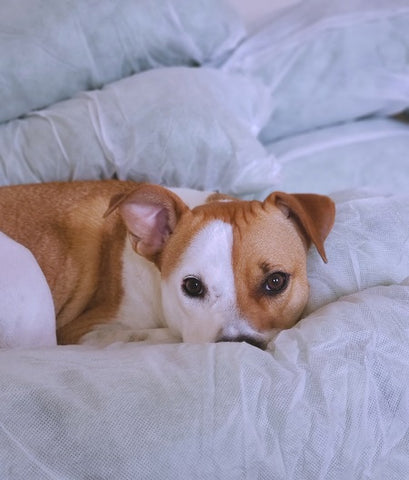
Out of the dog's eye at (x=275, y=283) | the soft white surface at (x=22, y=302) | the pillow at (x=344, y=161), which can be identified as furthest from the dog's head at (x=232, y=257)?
the pillow at (x=344, y=161)

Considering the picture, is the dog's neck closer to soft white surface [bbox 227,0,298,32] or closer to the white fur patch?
the white fur patch

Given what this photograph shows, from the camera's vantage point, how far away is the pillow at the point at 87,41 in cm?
231

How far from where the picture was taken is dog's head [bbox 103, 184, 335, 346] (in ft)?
5.26

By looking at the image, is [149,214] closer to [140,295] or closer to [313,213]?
[140,295]

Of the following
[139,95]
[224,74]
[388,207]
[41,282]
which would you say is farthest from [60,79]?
[388,207]

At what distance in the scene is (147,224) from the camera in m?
1.84

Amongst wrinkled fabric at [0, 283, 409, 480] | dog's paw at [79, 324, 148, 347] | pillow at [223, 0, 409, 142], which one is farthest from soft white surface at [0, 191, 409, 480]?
pillow at [223, 0, 409, 142]

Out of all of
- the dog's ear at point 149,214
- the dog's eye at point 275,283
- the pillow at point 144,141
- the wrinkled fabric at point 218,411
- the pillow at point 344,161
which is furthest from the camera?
the pillow at point 344,161

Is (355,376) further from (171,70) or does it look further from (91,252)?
(171,70)

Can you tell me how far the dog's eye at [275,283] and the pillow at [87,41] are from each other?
1.39m

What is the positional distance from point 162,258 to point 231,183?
601 mm

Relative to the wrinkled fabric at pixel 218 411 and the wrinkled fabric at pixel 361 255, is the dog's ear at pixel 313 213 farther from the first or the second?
the wrinkled fabric at pixel 218 411

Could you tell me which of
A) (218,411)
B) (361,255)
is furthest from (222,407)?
(361,255)

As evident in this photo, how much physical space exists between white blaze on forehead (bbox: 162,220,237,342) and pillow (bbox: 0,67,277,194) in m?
0.63
